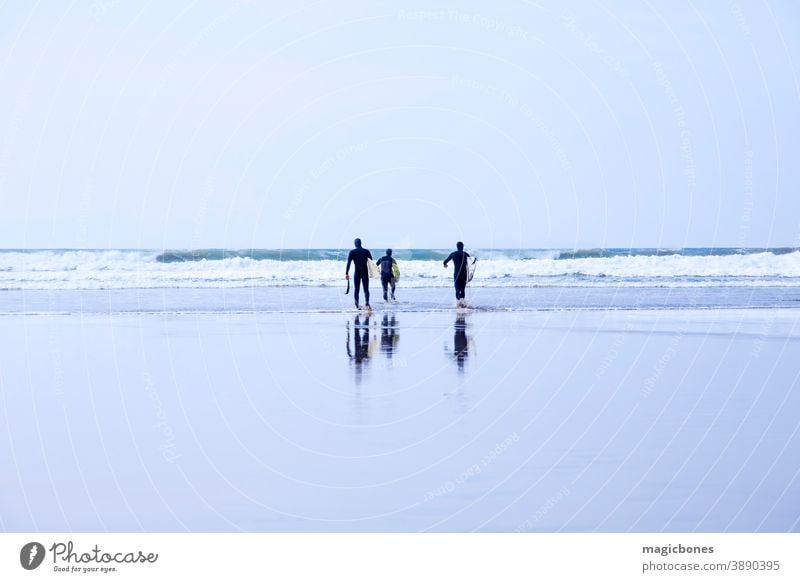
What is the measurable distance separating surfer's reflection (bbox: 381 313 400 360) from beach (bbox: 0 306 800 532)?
6.3 inches

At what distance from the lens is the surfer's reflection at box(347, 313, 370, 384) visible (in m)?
14.7

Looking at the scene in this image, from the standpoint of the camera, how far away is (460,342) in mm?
18031

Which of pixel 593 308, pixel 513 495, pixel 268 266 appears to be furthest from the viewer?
pixel 268 266

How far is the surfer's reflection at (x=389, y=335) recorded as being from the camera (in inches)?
666

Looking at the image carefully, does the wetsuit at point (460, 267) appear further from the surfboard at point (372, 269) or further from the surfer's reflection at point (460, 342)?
the surfer's reflection at point (460, 342)

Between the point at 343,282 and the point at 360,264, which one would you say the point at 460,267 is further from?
the point at 343,282

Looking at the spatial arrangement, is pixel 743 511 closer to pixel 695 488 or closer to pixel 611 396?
pixel 695 488

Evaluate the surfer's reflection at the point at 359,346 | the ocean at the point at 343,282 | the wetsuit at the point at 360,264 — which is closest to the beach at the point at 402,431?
the surfer's reflection at the point at 359,346

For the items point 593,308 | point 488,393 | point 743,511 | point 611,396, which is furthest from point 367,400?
point 593,308

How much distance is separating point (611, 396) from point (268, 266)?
4866cm

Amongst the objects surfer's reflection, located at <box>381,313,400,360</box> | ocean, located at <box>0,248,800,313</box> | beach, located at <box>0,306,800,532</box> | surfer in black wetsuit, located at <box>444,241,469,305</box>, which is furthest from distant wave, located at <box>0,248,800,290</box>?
beach, located at <box>0,306,800,532</box>

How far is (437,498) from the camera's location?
7.36m

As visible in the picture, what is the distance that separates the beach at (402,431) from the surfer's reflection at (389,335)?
0.16 m

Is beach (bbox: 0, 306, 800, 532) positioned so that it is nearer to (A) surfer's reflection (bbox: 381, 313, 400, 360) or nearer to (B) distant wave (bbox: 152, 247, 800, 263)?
(A) surfer's reflection (bbox: 381, 313, 400, 360)
